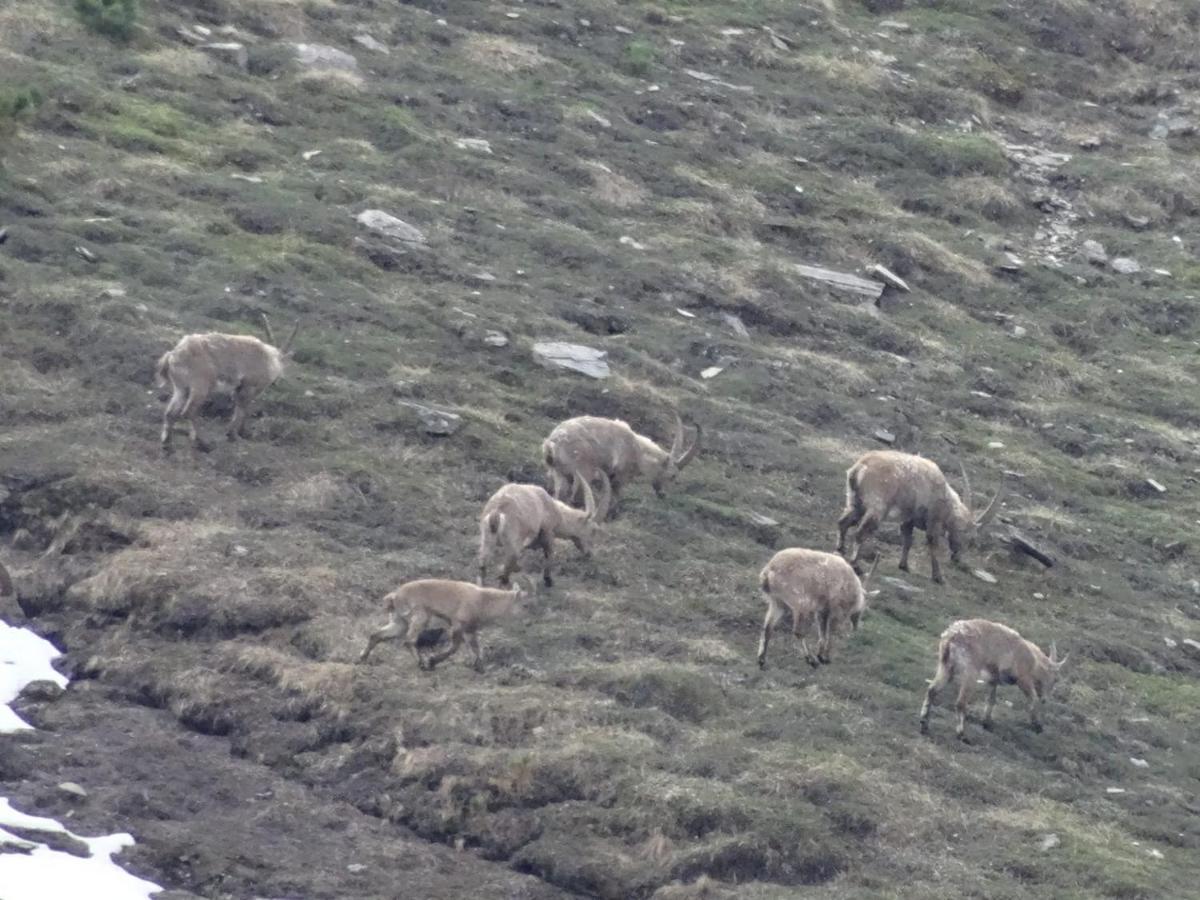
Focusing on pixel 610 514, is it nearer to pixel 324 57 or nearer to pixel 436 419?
pixel 436 419

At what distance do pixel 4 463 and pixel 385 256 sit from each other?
9.37 m

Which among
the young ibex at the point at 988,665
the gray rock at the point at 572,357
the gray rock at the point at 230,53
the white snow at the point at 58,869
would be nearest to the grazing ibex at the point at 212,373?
the gray rock at the point at 572,357

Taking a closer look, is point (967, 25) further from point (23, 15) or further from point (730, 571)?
point (730, 571)

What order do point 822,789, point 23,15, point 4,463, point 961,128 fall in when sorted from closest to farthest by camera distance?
point 822,789 → point 4,463 → point 23,15 → point 961,128

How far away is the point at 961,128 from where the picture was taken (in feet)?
138

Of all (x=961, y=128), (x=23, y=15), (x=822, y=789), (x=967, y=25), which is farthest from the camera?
(x=967, y=25)

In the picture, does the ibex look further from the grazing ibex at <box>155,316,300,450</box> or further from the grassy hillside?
the grazing ibex at <box>155,316,300,450</box>

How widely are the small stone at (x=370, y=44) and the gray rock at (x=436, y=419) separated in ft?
49.5

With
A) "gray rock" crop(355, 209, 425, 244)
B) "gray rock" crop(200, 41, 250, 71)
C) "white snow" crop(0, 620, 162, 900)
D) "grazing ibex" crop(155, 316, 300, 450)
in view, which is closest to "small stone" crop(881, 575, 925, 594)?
"grazing ibex" crop(155, 316, 300, 450)

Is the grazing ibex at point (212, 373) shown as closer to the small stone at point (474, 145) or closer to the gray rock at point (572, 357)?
the gray rock at point (572, 357)

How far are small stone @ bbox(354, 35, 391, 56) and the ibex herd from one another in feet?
48.4

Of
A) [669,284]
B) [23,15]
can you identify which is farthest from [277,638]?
[23,15]

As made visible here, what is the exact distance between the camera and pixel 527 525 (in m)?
20.6

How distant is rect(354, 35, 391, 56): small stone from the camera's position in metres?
38.5
